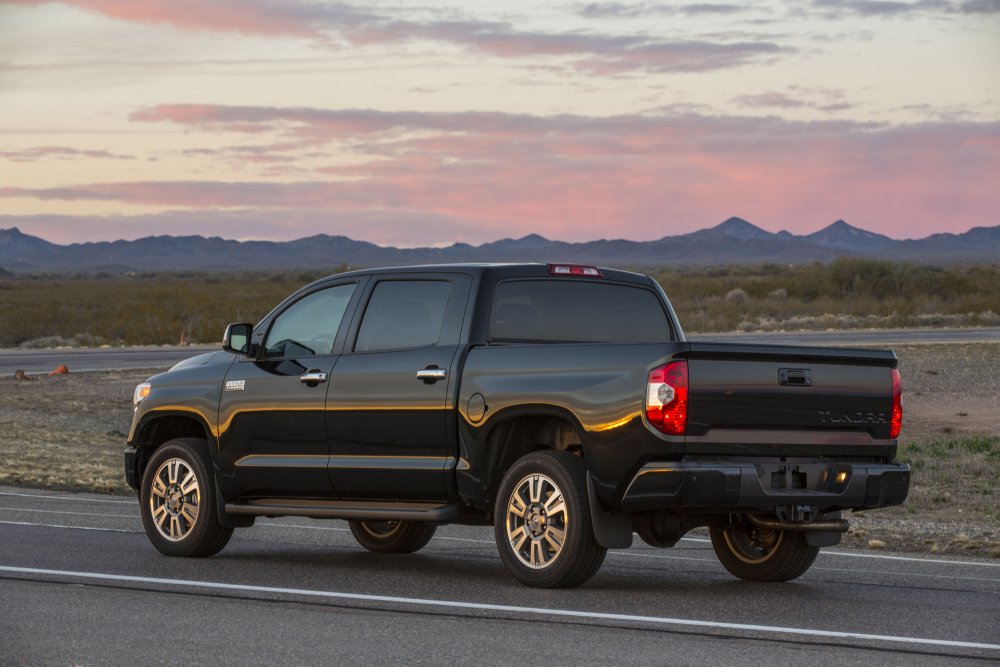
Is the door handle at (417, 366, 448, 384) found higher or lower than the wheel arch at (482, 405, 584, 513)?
higher

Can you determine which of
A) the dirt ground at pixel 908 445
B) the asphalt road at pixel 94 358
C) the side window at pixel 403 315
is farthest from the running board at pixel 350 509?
the asphalt road at pixel 94 358

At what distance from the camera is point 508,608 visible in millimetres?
8789

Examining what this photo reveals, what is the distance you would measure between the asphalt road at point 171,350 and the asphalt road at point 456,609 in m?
26.7

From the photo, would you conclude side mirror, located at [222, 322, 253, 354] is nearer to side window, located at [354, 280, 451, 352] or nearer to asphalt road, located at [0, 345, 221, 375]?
side window, located at [354, 280, 451, 352]

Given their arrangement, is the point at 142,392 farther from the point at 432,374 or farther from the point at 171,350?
the point at 171,350

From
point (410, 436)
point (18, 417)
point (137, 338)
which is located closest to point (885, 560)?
point (410, 436)

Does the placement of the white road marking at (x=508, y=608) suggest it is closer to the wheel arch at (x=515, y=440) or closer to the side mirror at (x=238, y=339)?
the wheel arch at (x=515, y=440)

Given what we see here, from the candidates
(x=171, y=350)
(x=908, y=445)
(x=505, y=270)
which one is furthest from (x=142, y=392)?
(x=171, y=350)

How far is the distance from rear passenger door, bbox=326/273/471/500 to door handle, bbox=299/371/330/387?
10 cm

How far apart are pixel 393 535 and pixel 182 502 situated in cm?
154

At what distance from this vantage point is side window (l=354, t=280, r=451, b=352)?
33.8ft

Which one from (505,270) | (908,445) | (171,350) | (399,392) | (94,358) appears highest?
(505,270)

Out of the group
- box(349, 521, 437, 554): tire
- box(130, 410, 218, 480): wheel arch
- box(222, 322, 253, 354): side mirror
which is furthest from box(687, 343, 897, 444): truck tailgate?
box(130, 410, 218, 480): wheel arch

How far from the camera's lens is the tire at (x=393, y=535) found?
11.6 meters
